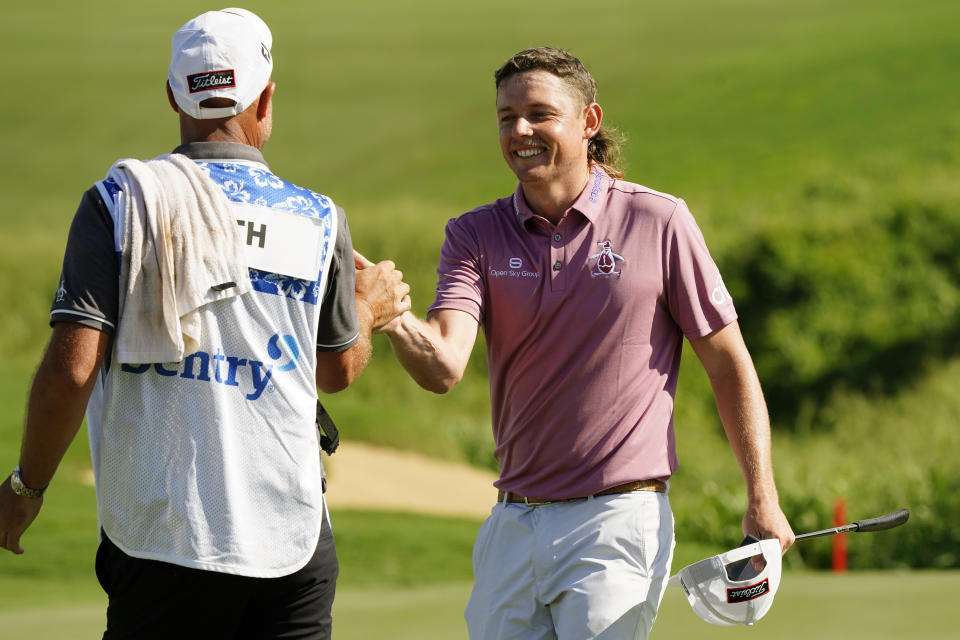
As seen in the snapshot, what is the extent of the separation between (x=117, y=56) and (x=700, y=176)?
54.6 ft

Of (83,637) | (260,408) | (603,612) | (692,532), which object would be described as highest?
(260,408)

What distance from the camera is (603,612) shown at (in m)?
3.22

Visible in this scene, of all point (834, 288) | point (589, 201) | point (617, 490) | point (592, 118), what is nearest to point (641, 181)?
point (834, 288)

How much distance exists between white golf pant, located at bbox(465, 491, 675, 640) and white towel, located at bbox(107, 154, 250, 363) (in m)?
1.11

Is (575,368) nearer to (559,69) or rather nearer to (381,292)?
(381,292)

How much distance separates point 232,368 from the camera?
8.52ft

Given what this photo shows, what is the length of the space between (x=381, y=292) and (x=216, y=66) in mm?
637

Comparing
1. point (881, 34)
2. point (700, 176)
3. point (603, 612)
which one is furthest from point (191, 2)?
point (603, 612)

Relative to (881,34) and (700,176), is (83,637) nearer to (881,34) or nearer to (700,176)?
(700,176)

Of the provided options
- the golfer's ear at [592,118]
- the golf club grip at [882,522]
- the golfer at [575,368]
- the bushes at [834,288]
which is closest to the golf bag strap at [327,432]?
the golfer at [575,368]

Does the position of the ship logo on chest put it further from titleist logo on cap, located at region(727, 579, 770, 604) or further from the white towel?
the white towel

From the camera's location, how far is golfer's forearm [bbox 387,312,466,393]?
3338 millimetres

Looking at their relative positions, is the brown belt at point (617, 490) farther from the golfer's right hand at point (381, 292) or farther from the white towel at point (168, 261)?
the white towel at point (168, 261)

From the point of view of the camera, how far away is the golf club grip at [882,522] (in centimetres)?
351
